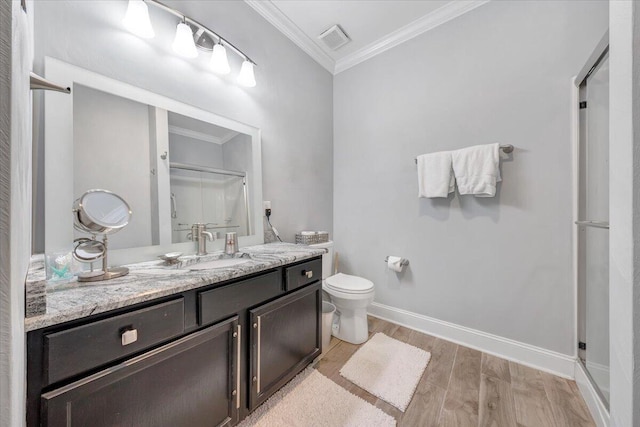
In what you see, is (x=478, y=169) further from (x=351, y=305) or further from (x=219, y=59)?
(x=219, y=59)

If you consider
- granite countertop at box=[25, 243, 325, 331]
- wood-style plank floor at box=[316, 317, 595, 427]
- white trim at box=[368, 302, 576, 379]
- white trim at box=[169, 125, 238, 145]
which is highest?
white trim at box=[169, 125, 238, 145]

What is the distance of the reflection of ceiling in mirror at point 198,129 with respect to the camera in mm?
1365

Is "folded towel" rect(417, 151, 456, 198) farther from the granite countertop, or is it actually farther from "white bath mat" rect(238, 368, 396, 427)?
"white bath mat" rect(238, 368, 396, 427)

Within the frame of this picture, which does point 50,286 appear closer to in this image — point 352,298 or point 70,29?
point 70,29

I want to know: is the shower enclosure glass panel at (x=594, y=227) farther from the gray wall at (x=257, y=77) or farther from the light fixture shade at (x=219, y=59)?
the light fixture shade at (x=219, y=59)

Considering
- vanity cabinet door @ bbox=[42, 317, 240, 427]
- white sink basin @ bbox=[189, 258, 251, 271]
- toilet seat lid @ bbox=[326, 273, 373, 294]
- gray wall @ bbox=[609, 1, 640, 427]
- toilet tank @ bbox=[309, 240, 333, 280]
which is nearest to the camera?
gray wall @ bbox=[609, 1, 640, 427]

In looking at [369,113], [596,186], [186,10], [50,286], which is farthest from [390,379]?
[186,10]

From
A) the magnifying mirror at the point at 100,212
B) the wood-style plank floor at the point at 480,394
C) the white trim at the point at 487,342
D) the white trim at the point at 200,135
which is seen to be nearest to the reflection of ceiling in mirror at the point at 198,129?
the white trim at the point at 200,135

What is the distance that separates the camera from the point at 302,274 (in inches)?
Answer: 55.4

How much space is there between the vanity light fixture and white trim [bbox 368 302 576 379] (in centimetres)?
232

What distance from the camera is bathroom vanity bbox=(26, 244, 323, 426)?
63 cm

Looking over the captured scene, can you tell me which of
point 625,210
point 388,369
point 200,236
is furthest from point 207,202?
point 625,210

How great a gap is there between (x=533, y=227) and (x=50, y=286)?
254cm

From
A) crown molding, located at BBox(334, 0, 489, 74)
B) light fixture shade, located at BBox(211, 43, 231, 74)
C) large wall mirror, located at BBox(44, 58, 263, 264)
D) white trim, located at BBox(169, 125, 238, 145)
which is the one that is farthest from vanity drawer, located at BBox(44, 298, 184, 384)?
crown molding, located at BBox(334, 0, 489, 74)
